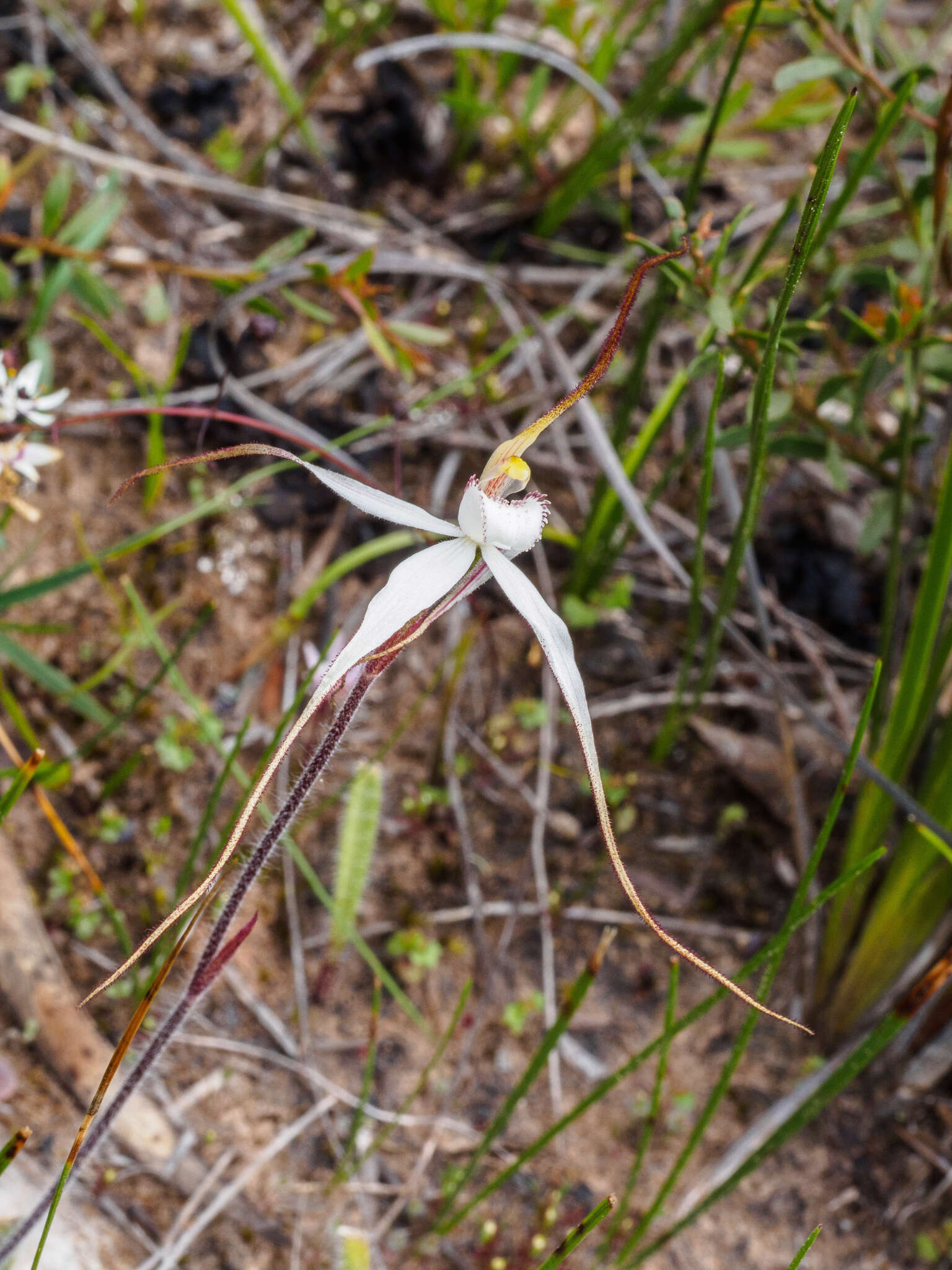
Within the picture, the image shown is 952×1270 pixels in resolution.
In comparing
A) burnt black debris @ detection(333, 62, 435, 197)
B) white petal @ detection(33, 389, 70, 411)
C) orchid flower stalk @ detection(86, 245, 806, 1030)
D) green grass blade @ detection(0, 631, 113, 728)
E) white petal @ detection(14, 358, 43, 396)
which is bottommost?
green grass blade @ detection(0, 631, 113, 728)

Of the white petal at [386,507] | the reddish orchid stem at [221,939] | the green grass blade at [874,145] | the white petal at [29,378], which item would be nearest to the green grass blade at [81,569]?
the white petal at [29,378]

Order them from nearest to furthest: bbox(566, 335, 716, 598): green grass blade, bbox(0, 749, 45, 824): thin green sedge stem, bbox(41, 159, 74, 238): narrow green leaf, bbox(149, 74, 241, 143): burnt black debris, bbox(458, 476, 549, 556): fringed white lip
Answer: bbox(458, 476, 549, 556): fringed white lip < bbox(0, 749, 45, 824): thin green sedge stem < bbox(566, 335, 716, 598): green grass blade < bbox(41, 159, 74, 238): narrow green leaf < bbox(149, 74, 241, 143): burnt black debris

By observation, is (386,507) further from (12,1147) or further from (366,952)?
(366,952)

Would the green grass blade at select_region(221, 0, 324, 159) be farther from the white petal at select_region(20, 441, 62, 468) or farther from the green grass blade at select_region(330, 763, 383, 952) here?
the green grass blade at select_region(330, 763, 383, 952)

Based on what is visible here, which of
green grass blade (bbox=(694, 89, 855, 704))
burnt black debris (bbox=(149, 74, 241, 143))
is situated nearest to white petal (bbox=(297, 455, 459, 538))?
green grass blade (bbox=(694, 89, 855, 704))

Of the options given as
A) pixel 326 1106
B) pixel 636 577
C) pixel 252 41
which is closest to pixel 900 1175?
pixel 326 1106

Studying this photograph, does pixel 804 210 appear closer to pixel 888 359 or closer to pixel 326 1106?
pixel 888 359

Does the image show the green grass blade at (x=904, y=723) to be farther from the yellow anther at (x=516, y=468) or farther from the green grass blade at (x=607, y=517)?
the yellow anther at (x=516, y=468)
